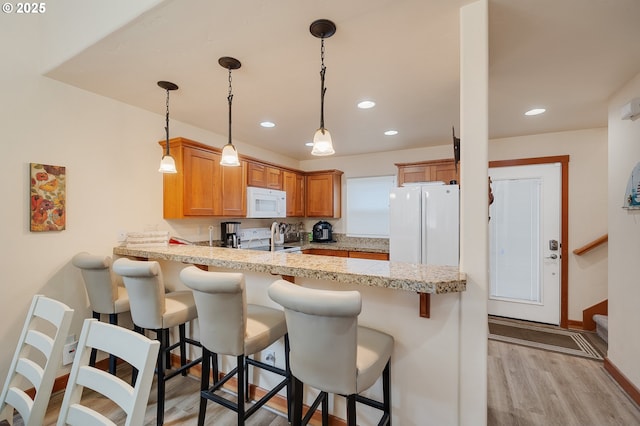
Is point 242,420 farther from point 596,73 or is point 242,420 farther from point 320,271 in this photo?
point 596,73

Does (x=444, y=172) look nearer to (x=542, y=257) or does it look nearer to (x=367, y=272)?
(x=542, y=257)

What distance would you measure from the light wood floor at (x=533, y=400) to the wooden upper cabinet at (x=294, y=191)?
9.35 feet

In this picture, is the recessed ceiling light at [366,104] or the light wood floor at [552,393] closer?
the light wood floor at [552,393]

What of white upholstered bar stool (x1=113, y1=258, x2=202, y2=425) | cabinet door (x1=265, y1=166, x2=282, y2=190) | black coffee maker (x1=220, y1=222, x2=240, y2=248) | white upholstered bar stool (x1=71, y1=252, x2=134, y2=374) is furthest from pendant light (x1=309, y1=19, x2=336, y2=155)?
cabinet door (x1=265, y1=166, x2=282, y2=190)

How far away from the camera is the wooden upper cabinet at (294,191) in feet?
15.0

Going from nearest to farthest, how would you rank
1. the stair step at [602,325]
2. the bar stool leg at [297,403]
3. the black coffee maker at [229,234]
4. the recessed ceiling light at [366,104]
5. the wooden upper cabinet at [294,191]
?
1. the bar stool leg at [297,403]
2. the recessed ceiling light at [366,104]
3. the stair step at [602,325]
4. the black coffee maker at [229,234]
5. the wooden upper cabinet at [294,191]

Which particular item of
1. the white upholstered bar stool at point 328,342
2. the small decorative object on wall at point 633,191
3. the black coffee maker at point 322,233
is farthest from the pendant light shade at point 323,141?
the black coffee maker at point 322,233

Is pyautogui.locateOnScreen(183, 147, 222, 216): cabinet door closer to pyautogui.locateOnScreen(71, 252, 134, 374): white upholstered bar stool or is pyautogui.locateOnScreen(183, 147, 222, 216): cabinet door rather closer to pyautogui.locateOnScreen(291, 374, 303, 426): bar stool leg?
pyautogui.locateOnScreen(71, 252, 134, 374): white upholstered bar stool

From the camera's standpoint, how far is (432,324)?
1.50 m

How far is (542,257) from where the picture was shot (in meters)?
3.61

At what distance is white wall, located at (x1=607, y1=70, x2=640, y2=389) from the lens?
2.12 meters

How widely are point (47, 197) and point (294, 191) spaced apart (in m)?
3.10

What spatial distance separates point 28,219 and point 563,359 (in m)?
4.79

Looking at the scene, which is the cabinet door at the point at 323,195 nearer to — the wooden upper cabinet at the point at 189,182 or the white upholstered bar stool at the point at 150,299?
the wooden upper cabinet at the point at 189,182
